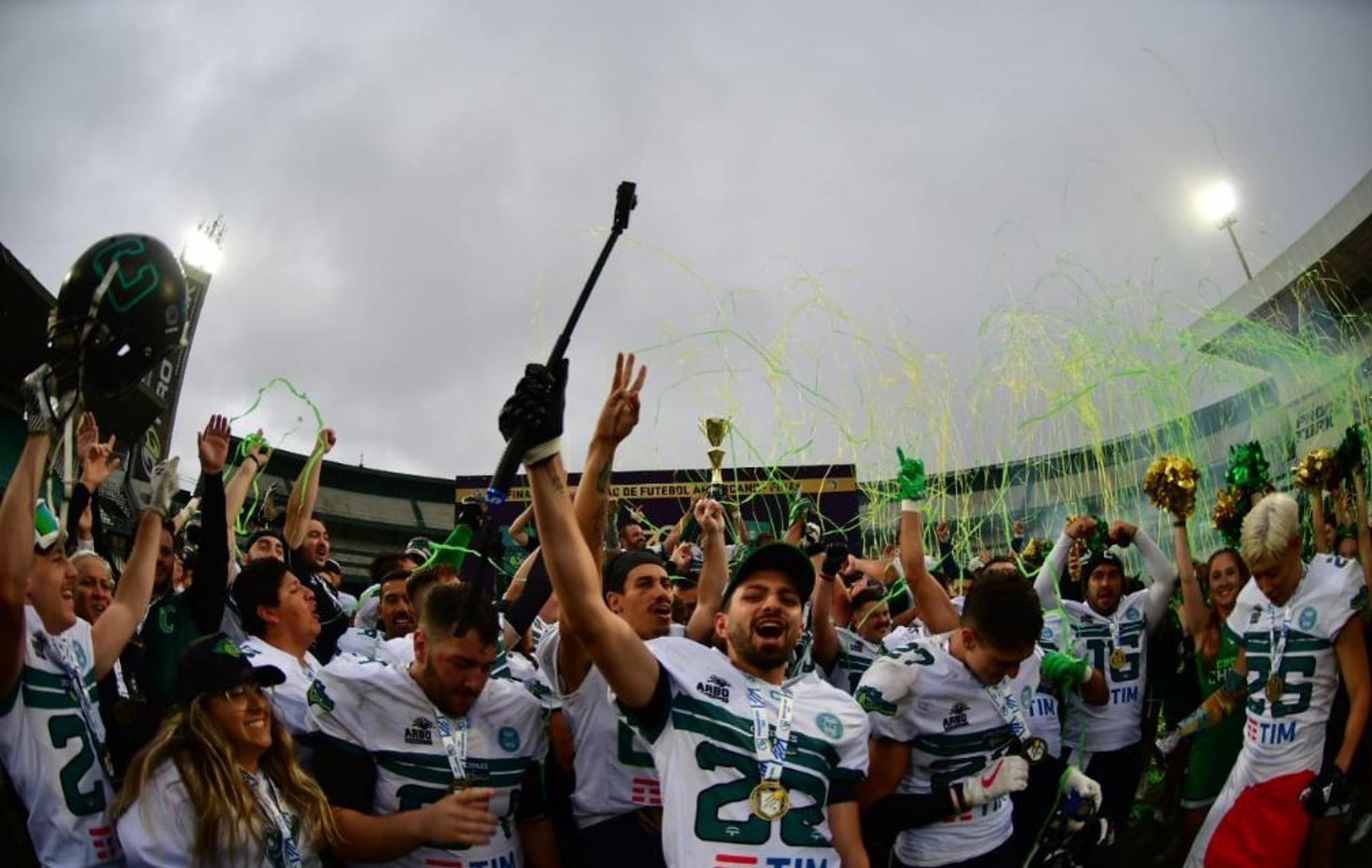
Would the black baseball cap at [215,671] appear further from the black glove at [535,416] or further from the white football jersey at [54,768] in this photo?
the black glove at [535,416]

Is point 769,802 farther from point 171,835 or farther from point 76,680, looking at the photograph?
point 76,680

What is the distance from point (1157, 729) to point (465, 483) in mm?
22948

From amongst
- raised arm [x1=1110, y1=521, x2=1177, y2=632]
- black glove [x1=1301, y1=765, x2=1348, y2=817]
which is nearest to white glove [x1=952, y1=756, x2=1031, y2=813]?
black glove [x1=1301, y1=765, x2=1348, y2=817]

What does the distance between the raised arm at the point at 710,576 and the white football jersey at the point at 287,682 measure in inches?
68.4

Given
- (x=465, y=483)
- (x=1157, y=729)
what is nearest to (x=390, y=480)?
(x=465, y=483)

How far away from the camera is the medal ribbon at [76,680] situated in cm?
352

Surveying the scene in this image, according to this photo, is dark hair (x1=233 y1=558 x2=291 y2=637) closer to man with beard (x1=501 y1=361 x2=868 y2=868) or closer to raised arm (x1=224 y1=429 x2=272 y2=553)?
raised arm (x1=224 y1=429 x2=272 y2=553)

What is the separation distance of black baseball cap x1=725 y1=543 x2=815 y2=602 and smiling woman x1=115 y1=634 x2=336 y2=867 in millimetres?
1668

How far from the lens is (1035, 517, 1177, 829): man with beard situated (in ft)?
21.1

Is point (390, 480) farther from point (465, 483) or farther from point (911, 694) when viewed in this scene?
point (911, 694)

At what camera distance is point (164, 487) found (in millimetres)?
4551

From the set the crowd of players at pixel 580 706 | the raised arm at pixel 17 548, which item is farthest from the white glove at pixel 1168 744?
the raised arm at pixel 17 548

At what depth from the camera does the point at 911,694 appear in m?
3.90

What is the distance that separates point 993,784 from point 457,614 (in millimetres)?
2171
